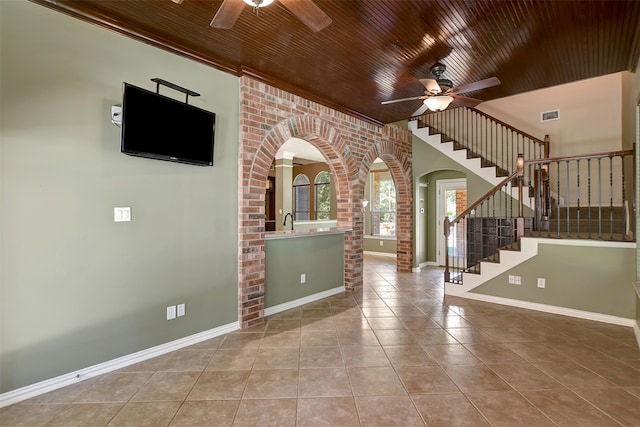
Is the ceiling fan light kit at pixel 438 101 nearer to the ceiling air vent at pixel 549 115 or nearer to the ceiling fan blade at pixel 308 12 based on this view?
the ceiling fan blade at pixel 308 12

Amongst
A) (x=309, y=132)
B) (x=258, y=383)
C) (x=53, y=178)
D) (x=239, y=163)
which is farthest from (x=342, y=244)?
(x=53, y=178)

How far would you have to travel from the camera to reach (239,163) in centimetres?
347

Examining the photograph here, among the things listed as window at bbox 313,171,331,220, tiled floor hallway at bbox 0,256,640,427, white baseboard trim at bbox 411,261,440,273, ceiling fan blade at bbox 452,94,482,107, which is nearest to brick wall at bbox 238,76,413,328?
tiled floor hallway at bbox 0,256,640,427

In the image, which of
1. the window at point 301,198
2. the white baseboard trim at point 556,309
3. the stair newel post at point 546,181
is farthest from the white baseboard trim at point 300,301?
the window at point 301,198

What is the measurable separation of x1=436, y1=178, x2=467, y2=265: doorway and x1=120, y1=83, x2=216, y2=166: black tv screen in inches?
221

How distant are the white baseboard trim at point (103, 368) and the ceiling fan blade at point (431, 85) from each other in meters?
3.35

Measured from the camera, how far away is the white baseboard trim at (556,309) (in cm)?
358

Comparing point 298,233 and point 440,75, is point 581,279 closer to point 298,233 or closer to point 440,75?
point 440,75

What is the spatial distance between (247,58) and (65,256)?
2.45 meters

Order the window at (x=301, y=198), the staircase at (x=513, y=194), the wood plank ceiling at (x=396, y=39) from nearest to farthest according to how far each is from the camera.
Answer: the wood plank ceiling at (x=396, y=39), the staircase at (x=513, y=194), the window at (x=301, y=198)

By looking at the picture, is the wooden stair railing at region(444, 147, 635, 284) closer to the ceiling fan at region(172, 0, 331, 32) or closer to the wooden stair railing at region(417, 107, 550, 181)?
the wooden stair railing at region(417, 107, 550, 181)

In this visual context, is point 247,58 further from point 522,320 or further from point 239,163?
point 522,320

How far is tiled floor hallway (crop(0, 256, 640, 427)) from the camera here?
1990mm

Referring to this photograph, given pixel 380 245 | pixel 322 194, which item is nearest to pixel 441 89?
pixel 380 245
